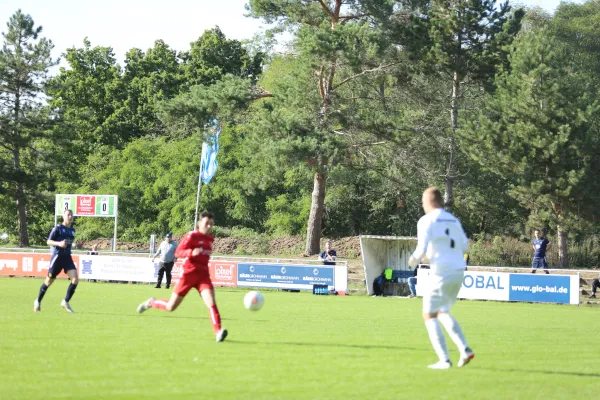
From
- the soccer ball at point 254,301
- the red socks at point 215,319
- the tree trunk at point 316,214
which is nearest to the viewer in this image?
the red socks at point 215,319

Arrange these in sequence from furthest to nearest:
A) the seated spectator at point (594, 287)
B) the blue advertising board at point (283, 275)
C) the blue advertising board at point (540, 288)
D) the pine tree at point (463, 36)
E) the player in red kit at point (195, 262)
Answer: the pine tree at point (463, 36) → the blue advertising board at point (283, 275) → the seated spectator at point (594, 287) → the blue advertising board at point (540, 288) → the player in red kit at point (195, 262)

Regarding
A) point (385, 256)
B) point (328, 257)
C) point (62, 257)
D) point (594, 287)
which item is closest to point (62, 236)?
point (62, 257)

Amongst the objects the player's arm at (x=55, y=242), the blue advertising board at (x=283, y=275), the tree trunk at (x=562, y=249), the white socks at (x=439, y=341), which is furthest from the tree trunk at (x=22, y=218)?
the white socks at (x=439, y=341)

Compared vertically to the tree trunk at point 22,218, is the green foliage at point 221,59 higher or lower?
higher

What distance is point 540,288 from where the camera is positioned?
2836cm

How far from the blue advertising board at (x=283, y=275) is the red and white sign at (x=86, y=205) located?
15429mm

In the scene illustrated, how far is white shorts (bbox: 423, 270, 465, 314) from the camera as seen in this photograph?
→ 9.93 meters

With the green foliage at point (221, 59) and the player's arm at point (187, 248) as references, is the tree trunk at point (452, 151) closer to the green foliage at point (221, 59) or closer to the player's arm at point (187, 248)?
the player's arm at point (187, 248)

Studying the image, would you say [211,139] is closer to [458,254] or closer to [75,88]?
[458,254]

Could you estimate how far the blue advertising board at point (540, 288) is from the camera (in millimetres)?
28156

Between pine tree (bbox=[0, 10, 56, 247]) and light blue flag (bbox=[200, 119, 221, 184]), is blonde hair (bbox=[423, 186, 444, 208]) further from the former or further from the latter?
pine tree (bbox=[0, 10, 56, 247])

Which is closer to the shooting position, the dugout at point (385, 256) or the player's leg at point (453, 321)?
the player's leg at point (453, 321)

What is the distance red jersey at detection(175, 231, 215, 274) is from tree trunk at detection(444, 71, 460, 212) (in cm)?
3222

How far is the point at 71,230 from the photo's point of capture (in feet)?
58.4
